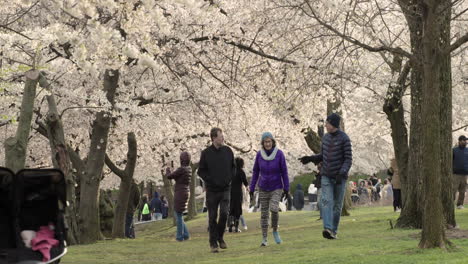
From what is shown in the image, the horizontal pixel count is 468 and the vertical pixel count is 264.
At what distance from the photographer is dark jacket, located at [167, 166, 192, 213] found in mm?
18078

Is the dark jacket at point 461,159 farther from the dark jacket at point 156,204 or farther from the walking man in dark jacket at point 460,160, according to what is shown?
the dark jacket at point 156,204

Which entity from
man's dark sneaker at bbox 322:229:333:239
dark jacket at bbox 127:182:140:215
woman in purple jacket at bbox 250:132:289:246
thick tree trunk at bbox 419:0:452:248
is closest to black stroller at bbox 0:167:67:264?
thick tree trunk at bbox 419:0:452:248

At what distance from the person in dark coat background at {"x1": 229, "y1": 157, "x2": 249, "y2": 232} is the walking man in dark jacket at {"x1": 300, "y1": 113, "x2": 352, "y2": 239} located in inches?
257

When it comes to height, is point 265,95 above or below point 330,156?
above

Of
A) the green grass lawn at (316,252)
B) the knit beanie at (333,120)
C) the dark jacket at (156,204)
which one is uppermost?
the knit beanie at (333,120)

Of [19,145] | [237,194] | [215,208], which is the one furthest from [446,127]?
[237,194]

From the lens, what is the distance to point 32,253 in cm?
828

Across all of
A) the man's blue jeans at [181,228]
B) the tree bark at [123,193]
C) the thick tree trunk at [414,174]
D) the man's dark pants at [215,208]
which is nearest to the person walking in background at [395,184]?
the man's blue jeans at [181,228]

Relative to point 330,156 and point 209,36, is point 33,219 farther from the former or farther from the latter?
point 209,36

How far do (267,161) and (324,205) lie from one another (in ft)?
3.94

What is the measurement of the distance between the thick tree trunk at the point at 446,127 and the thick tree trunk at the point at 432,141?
310 centimetres

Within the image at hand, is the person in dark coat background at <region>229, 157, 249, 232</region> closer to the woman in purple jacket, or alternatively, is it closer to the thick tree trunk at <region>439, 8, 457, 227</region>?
the woman in purple jacket

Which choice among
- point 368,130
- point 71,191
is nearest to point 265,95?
point 71,191

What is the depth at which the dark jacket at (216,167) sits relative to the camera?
44.8ft
